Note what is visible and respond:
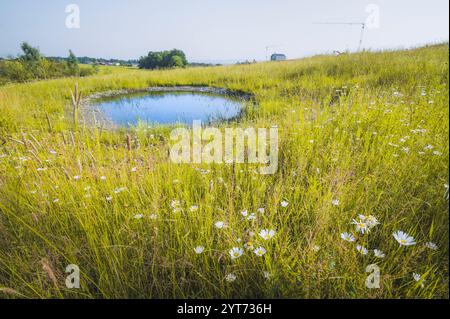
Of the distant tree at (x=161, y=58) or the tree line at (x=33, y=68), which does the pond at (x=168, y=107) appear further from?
the distant tree at (x=161, y=58)

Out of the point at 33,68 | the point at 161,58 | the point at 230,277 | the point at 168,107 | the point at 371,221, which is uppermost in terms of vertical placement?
the point at 161,58

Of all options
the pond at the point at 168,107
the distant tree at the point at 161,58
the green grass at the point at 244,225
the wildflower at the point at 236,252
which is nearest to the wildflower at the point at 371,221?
the green grass at the point at 244,225

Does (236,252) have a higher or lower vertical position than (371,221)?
lower

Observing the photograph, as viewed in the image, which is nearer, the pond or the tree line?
the pond

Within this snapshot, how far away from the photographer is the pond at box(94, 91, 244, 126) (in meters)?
→ 5.43

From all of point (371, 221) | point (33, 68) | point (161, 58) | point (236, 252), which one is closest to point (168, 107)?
point (33, 68)

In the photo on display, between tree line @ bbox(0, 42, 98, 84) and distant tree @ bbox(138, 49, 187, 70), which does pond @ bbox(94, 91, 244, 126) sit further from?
distant tree @ bbox(138, 49, 187, 70)

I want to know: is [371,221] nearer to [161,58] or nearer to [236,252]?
[236,252]

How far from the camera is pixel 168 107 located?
22.2 ft

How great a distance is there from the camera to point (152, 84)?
10711mm

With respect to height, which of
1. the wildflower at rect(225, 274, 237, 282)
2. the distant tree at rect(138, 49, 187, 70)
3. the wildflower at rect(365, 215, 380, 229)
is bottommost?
the wildflower at rect(225, 274, 237, 282)

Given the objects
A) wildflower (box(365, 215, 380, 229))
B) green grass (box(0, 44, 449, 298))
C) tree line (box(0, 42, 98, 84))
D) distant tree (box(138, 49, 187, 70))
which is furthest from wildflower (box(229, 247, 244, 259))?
distant tree (box(138, 49, 187, 70))

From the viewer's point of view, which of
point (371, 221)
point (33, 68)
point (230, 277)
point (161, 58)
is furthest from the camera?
point (161, 58)

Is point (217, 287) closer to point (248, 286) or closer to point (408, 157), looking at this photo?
point (248, 286)
